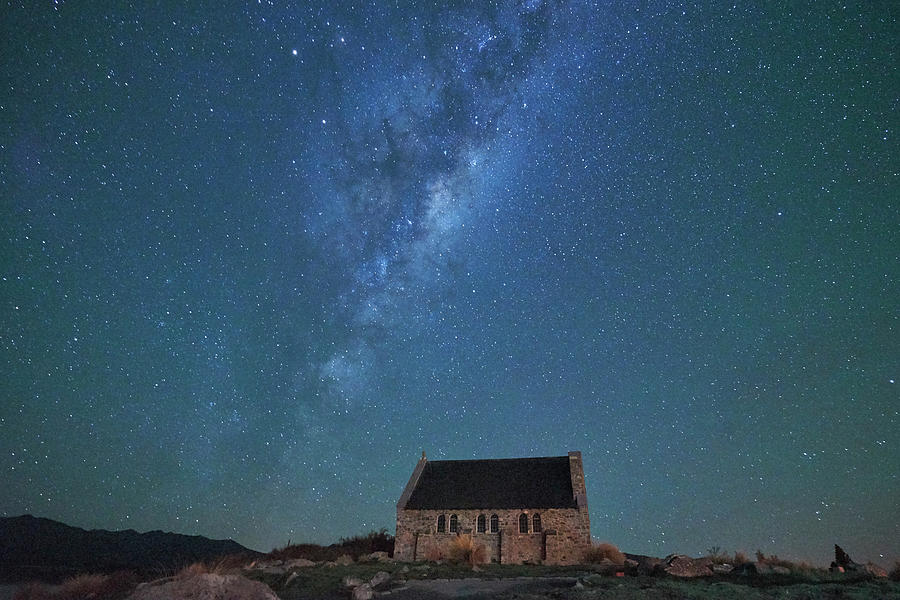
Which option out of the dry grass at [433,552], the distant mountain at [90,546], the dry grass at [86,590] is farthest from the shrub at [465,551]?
the distant mountain at [90,546]

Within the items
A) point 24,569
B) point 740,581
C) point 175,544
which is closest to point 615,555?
point 740,581

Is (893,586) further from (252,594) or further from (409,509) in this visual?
(409,509)

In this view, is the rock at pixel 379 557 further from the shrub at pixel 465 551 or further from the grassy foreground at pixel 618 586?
the grassy foreground at pixel 618 586

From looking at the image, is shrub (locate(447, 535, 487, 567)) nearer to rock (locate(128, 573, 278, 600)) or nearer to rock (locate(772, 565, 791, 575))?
rock (locate(772, 565, 791, 575))

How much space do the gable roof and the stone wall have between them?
510 millimetres

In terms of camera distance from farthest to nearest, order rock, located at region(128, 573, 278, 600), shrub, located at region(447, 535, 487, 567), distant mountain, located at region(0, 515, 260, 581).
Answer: distant mountain, located at region(0, 515, 260, 581)
shrub, located at region(447, 535, 487, 567)
rock, located at region(128, 573, 278, 600)

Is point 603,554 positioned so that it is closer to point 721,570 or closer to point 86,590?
point 721,570

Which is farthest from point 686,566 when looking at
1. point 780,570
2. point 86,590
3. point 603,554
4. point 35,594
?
point 35,594

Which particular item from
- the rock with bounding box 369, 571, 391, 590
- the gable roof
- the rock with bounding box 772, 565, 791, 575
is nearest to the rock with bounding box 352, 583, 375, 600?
the rock with bounding box 369, 571, 391, 590

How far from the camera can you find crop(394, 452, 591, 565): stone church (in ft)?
103

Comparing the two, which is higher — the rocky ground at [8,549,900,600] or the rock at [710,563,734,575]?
the rock at [710,563,734,575]

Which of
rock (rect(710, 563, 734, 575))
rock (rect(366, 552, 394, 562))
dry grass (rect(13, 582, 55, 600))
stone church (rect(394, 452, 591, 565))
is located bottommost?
dry grass (rect(13, 582, 55, 600))

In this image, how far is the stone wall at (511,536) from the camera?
31.0 meters

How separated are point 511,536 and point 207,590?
25.2 metres
